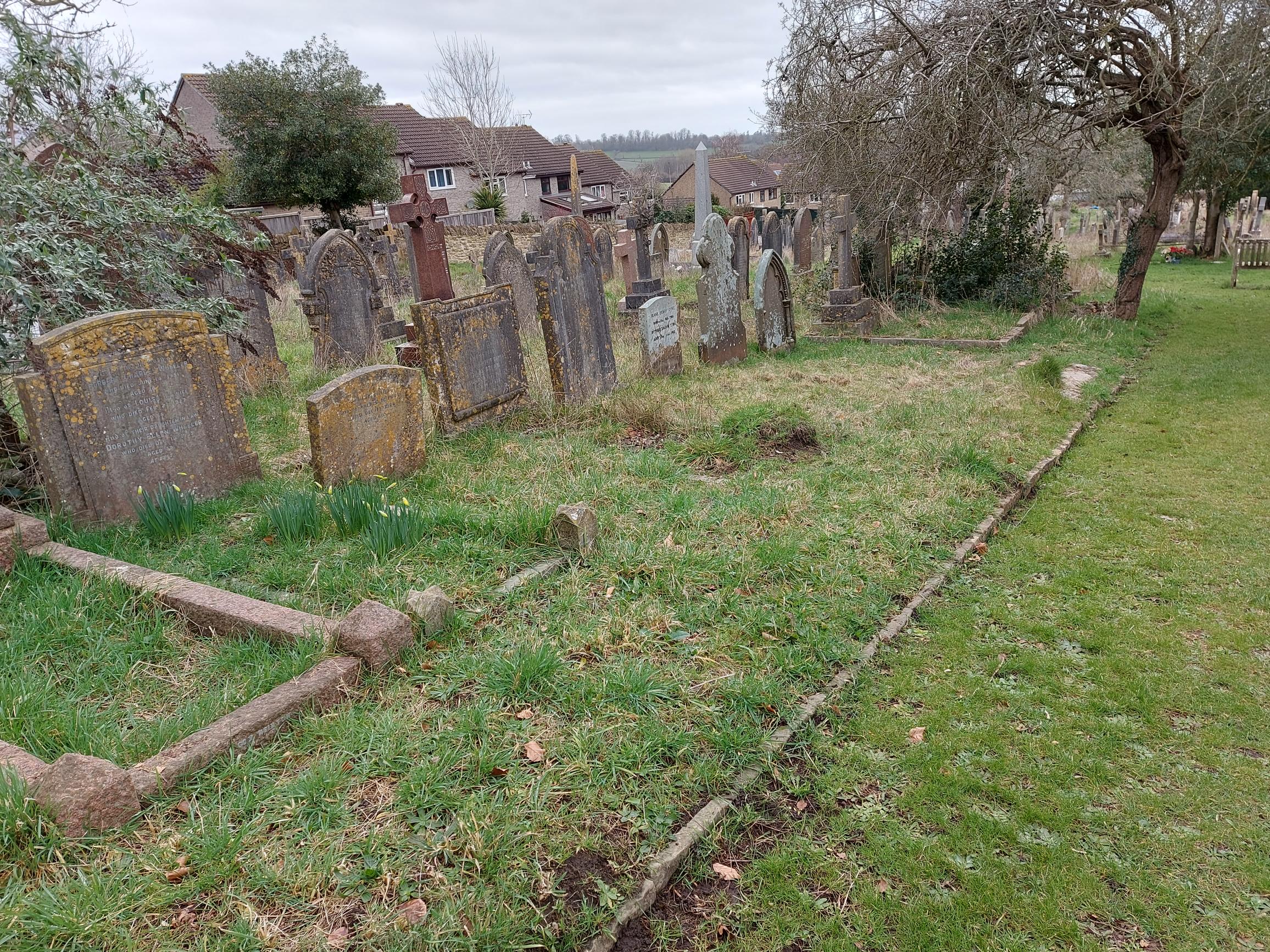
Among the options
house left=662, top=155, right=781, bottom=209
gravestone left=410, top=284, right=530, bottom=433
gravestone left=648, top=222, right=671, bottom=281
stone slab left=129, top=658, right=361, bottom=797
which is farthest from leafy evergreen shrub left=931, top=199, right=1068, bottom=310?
house left=662, top=155, right=781, bottom=209

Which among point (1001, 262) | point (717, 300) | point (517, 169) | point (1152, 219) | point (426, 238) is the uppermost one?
point (517, 169)

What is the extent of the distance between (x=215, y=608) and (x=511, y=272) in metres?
9.61

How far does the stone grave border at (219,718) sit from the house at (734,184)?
155ft

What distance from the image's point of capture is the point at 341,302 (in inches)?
392

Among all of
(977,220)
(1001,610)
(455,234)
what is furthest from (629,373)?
(455,234)

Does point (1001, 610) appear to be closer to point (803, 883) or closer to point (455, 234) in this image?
point (803, 883)

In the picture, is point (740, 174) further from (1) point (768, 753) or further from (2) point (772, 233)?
(1) point (768, 753)

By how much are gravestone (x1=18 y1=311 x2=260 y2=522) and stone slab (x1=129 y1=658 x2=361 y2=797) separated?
2.68 metres

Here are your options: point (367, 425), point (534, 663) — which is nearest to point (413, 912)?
point (534, 663)

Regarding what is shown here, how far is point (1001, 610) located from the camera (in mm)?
4367

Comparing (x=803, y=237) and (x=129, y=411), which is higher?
(x=803, y=237)

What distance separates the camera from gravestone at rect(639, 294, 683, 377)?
29.7 feet

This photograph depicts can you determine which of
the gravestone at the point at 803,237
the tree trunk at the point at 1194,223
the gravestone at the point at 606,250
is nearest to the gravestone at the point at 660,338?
the gravestone at the point at 606,250

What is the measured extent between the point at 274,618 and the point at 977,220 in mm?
14116
